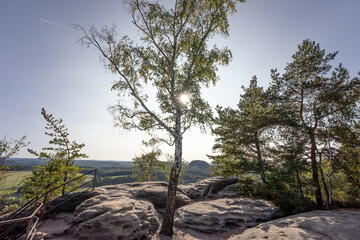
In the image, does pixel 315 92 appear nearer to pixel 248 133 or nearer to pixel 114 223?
pixel 248 133

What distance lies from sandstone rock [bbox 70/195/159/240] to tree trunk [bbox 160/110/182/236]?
0.69 meters

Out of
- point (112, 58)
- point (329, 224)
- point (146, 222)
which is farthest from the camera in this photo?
point (112, 58)

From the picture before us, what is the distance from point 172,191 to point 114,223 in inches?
112

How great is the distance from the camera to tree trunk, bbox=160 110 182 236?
708cm

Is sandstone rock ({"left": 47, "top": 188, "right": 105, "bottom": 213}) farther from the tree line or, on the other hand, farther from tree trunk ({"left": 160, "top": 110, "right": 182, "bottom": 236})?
the tree line

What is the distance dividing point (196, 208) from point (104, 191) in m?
6.15

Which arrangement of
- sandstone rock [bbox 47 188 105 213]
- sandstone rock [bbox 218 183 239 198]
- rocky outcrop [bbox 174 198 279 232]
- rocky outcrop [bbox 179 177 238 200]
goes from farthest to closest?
rocky outcrop [bbox 179 177 238 200] < sandstone rock [bbox 218 183 239 198] < sandstone rock [bbox 47 188 105 213] < rocky outcrop [bbox 174 198 279 232]

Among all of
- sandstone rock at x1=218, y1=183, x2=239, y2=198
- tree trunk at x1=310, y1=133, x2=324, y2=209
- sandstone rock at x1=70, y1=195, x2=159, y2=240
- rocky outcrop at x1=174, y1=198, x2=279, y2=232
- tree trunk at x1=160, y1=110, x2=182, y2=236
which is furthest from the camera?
sandstone rock at x1=218, y1=183, x2=239, y2=198

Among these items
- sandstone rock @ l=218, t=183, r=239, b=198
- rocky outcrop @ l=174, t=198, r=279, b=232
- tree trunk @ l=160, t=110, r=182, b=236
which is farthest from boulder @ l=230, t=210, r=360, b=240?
sandstone rock @ l=218, t=183, r=239, b=198

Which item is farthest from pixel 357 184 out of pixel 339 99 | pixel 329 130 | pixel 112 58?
pixel 112 58

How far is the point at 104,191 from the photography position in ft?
30.7

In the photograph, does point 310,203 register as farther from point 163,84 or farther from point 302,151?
point 163,84

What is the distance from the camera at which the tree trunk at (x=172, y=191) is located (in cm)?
708

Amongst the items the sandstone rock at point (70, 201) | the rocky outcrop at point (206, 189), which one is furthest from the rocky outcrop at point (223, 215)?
the sandstone rock at point (70, 201)
